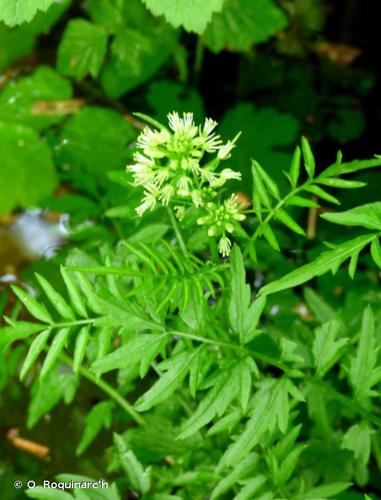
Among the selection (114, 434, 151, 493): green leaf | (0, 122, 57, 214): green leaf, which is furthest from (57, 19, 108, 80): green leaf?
(114, 434, 151, 493): green leaf

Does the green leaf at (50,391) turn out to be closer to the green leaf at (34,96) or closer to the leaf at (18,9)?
the leaf at (18,9)

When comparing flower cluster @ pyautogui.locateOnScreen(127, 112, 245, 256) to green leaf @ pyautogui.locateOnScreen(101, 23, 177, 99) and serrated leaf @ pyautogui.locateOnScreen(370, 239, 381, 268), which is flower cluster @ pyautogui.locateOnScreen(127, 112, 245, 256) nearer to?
serrated leaf @ pyautogui.locateOnScreen(370, 239, 381, 268)

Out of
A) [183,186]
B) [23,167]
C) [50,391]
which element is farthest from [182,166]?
[23,167]

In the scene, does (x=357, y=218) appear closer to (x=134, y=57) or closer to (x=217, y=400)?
(x=217, y=400)


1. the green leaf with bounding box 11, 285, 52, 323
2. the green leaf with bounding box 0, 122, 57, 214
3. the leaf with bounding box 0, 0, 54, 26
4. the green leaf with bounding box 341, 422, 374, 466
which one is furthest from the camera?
the green leaf with bounding box 0, 122, 57, 214

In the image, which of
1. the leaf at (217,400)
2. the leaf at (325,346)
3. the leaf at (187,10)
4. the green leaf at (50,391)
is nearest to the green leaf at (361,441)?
the leaf at (325,346)

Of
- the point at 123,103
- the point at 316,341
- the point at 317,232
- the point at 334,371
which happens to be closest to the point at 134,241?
the point at 316,341
